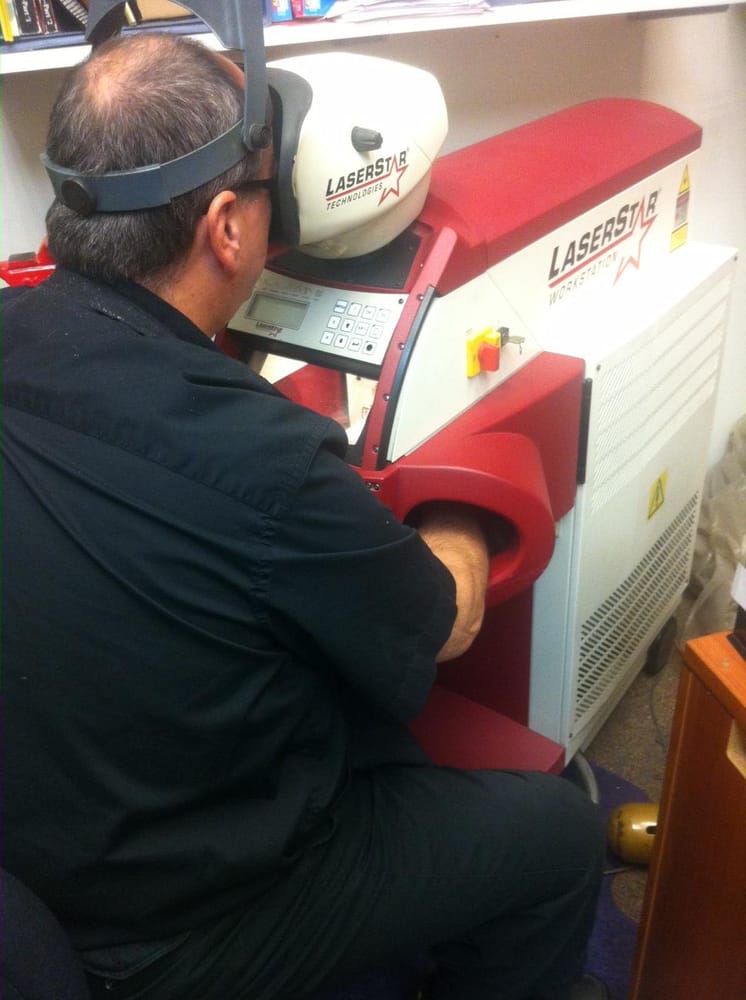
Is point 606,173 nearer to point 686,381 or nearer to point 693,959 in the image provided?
point 686,381

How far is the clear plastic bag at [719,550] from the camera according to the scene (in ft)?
5.87

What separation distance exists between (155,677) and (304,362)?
485mm

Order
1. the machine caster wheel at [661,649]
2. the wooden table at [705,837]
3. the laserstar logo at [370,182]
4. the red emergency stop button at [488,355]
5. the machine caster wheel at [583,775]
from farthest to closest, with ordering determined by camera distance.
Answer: the machine caster wheel at [661,649], the machine caster wheel at [583,775], the red emergency stop button at [488,355], the laserstar logo at [370,182], the wooden table at [705,837]

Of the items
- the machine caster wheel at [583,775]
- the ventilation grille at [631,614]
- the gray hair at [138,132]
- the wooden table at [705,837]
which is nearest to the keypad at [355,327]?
the gray hair at [138,132]

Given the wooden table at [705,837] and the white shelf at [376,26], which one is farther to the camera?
the white shelf at [376,26]

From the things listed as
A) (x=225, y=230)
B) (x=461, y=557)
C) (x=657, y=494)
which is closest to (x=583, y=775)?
(x=657, y=494)

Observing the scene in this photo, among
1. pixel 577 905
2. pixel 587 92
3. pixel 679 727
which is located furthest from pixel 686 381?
pixel 577 905

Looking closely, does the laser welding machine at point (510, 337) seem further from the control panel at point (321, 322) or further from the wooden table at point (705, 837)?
the wooden table at point (705, 837)

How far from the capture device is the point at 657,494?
144 centimetres

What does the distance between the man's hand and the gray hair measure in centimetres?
41

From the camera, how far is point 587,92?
1611mm

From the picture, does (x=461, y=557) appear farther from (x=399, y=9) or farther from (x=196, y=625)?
(x=399, y=9)

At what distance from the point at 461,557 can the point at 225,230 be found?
425 millimetres

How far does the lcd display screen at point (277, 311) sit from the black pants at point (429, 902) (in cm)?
56
